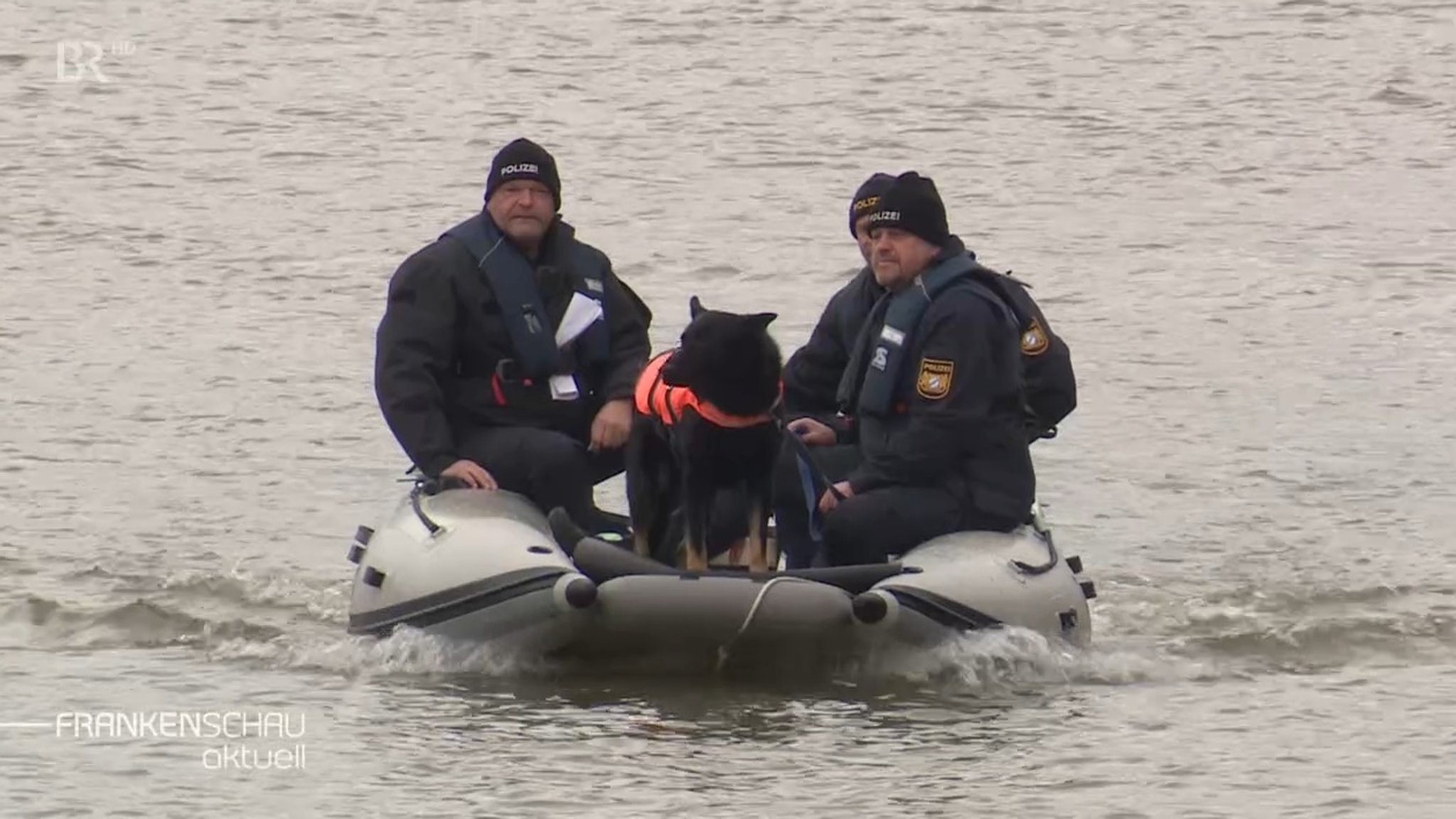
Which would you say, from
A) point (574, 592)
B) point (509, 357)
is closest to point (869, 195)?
Result: point (509, 357)

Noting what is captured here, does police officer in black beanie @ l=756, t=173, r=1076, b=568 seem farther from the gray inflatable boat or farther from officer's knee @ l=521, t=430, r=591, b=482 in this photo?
officer's knee @ l=521, t=430, r=591, b=482

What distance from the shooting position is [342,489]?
12.2m

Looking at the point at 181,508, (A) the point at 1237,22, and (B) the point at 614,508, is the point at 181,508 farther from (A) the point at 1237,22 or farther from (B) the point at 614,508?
(A) the point at 1237,22

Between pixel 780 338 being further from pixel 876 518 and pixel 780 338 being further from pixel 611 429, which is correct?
pixel 876 518

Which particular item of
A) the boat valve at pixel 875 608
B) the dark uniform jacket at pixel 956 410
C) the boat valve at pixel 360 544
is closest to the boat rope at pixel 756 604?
the boat valve at pixel 875 608

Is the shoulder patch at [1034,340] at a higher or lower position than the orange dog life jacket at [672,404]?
higher

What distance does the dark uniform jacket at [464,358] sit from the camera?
30.0ft

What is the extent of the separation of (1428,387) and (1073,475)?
2330 mm

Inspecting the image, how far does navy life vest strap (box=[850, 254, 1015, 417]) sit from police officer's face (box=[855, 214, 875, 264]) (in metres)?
0.15

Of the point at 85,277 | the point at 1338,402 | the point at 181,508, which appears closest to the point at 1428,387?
the point at 1338,402

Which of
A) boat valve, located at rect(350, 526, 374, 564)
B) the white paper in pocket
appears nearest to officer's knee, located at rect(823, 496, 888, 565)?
the white paper in pocket

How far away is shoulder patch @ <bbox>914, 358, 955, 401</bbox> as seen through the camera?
8703 mm

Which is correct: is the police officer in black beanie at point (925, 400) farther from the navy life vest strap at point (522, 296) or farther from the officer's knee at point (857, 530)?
the navy life vest strap at point (522, 296)

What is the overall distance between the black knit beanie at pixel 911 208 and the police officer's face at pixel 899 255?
0.02m
